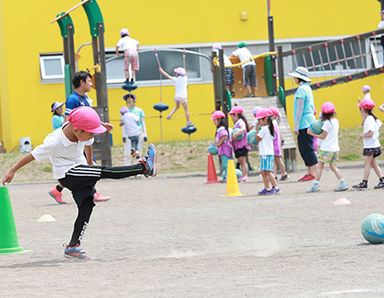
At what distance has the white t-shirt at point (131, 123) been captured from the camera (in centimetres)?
2120

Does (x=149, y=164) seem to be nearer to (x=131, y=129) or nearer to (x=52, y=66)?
(x=131, y=129)

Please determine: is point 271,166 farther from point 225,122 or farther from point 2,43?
point 2,43

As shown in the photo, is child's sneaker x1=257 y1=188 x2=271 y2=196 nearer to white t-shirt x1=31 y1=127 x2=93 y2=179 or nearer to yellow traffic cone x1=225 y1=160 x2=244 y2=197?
yellow traffic cone x1=225 y1=160 x2=244 y2=197

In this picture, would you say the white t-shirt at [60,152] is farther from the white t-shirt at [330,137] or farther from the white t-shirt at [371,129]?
the white t-shirt at [371,129]

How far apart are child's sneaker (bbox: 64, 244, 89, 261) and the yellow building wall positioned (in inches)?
734

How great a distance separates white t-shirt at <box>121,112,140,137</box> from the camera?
21203 millimetres

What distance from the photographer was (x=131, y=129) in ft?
70.0

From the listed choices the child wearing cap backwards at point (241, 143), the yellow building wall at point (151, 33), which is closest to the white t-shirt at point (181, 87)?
the yellow building wall at point (151, 33)

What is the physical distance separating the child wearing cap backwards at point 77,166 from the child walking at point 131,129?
13.2m

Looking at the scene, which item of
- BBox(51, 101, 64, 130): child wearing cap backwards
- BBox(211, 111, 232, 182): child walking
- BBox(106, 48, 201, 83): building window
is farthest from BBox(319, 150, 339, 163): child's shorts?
BBox(106, 48, 201, 83): building window

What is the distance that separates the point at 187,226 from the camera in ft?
33.0

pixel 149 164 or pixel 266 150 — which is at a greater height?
pixel 149 164

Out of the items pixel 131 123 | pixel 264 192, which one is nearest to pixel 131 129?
pixel 131 123

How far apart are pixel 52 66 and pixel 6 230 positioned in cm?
1872
